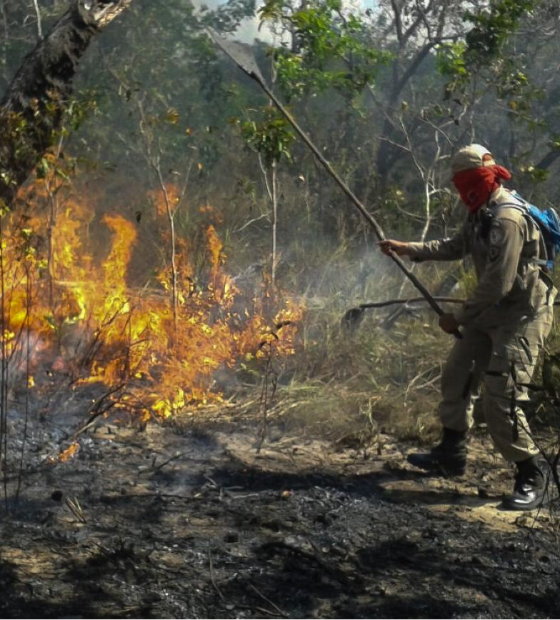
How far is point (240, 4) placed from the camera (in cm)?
1623

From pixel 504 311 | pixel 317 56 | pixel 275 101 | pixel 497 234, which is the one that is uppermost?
pixel 317 56

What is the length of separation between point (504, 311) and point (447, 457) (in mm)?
972

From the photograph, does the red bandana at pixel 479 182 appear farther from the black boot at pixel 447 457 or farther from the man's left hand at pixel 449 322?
the black boot at pixel 447 457

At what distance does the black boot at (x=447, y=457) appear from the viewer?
5070 millimetres

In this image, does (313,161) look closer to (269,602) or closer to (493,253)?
(493,253)

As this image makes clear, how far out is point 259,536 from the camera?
3977mm

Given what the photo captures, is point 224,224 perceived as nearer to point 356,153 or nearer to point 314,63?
point 314,63

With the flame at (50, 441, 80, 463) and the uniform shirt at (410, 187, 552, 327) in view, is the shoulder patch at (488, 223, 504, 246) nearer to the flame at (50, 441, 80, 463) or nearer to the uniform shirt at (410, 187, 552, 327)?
the uniform shirt at (410, 187, 552, 327)

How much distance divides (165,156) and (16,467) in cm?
928

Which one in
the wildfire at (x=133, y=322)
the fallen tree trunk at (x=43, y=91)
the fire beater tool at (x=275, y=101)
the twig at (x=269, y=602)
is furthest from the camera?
the fallen tree trunk at (x=43, y=91)

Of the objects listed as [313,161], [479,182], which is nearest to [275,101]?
[479,182]

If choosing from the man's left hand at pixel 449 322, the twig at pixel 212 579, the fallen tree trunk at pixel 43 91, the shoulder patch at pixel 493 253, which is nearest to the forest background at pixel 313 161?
the fallen tree trunk at pixel 43 91

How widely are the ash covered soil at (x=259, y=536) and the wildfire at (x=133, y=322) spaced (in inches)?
21.2

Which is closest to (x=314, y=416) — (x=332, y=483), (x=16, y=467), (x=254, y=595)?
(x=332, y=483)
